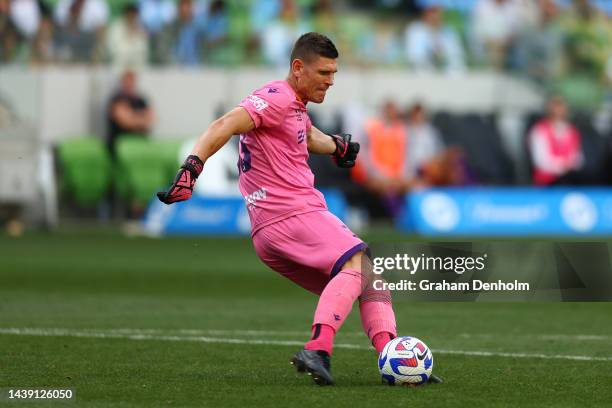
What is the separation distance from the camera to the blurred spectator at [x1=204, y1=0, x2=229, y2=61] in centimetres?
2689

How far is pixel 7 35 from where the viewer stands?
25.3 m

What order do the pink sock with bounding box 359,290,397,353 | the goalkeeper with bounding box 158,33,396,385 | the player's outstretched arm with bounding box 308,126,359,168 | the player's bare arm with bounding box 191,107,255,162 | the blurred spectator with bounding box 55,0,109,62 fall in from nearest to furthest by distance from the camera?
1. the player's bare arm with bounding box 191,107,255,162
2. the goalkeeper with bounding box 158,33,396,385
3. the pink sock with bounding box 359,290,397,353
4. the player's outstretched arm with bounding box 308,126,359,168
5. the blurred spectator with bounding box 55,0,109,62

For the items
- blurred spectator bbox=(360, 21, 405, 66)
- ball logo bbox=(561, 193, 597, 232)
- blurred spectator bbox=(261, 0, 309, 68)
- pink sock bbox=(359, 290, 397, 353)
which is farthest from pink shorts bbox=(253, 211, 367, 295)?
blurred spectator bbox=(360, 21, 405, 66)

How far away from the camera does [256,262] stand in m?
19.6

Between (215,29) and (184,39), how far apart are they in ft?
2.00

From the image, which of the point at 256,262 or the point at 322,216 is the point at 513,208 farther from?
the point at 322,216

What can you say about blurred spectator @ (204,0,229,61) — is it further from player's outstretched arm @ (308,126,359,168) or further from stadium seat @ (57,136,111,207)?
player's outstretched arm @ (308,126,359,168)

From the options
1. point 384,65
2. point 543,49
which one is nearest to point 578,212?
point 543,49

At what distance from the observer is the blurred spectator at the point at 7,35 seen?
82.6ft

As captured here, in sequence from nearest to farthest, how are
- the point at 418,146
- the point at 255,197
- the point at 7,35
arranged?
1. the point at 255,197
2. the point at 7,35
3. the point at 418,146

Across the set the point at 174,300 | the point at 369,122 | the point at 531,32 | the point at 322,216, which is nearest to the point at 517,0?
the point at 531,32

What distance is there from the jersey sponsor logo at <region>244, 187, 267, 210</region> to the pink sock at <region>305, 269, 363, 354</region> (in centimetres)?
67

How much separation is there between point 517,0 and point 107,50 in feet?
29.2

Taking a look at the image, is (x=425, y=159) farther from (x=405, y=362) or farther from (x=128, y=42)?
(x=405, y=362)
